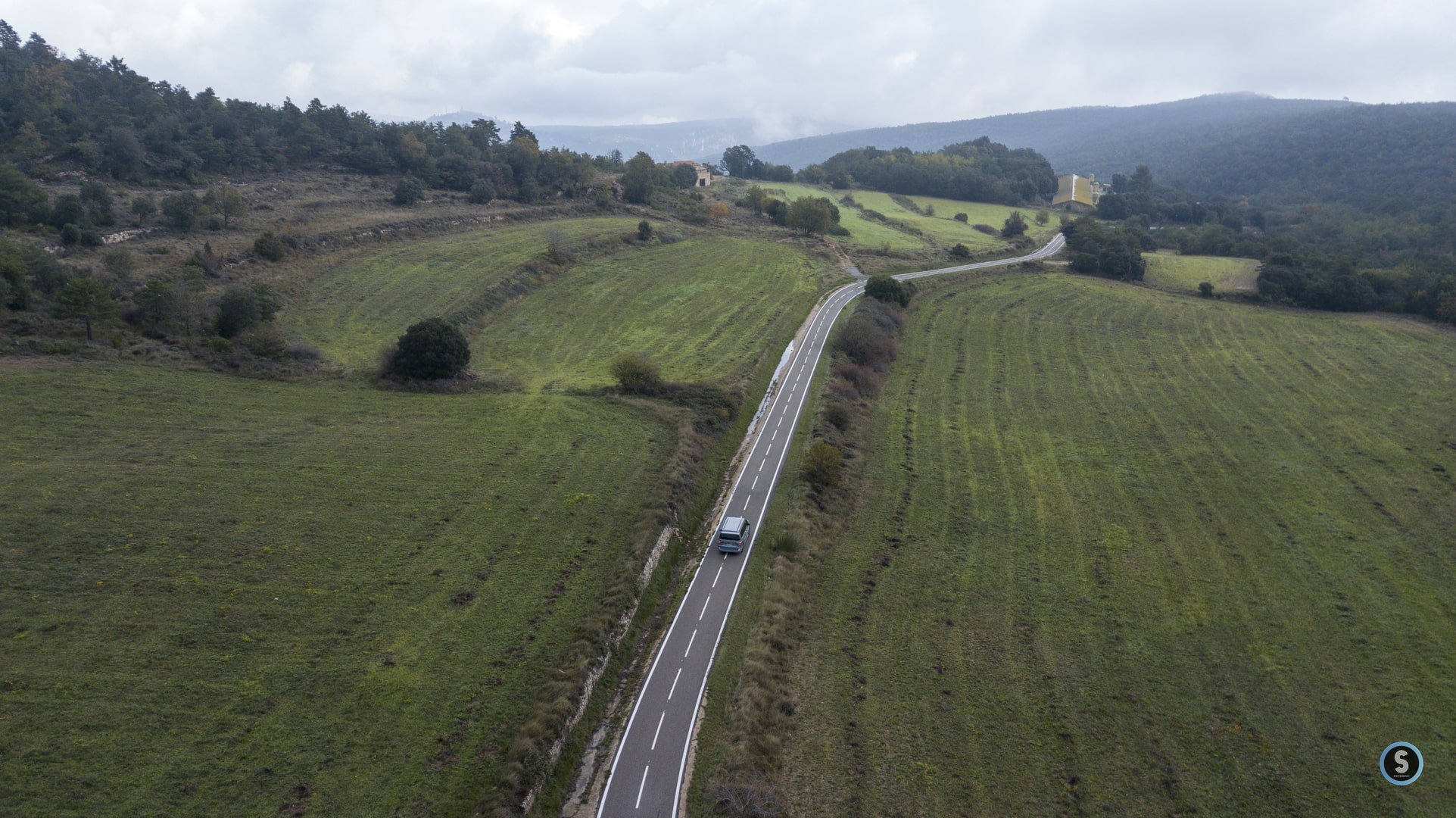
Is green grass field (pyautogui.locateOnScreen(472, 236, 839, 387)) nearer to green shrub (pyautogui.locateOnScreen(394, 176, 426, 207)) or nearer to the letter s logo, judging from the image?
green shrub (pyautogui.locateOnScreen(394, 176, 426, 207))

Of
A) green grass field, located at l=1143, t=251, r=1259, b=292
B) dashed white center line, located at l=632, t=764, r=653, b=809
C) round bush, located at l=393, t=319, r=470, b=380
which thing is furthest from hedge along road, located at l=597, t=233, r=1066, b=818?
green grass field, located at l=1143, t=251, r=1259, b=292

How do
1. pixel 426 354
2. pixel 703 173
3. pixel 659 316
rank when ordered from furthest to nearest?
pixel 703 173 → pixel 659 316 → pixel 426 354

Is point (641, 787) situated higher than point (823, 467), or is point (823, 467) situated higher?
point (823, 467)

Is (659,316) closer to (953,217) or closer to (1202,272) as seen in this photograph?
(1202,272)

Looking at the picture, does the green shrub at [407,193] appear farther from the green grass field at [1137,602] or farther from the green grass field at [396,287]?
the green grass field at [1137,602]

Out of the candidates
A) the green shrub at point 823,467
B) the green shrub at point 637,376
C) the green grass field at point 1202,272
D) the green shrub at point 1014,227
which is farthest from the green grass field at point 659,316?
the green shrub at point 1014,227

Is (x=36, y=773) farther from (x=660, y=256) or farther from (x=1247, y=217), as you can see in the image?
(x=1247, y=217)

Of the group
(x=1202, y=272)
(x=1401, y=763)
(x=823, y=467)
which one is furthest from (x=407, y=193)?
(x=1202, y=272)
